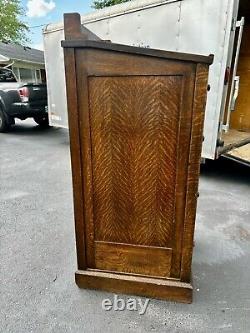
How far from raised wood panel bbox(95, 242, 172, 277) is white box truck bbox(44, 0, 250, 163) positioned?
6.58ft

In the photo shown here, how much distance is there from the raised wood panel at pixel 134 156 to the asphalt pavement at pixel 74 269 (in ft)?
1.59

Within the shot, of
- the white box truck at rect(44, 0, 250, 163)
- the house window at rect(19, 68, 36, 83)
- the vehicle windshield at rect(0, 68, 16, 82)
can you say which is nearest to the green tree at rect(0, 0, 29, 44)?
the house window at rect(19, 68, 36, 83)

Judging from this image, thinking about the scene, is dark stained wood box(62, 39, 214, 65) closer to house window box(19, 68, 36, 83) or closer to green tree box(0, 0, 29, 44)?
house window box(19, 68, 36, 83)

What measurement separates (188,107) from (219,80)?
201 cm

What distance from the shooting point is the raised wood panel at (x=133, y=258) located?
175 cm

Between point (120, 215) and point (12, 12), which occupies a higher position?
point (12, 12)

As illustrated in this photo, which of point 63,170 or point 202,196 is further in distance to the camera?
point 63,170

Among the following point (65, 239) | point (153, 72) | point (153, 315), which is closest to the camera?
point (153, 72)

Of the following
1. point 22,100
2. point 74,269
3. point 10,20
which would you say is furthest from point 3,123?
point 10,20

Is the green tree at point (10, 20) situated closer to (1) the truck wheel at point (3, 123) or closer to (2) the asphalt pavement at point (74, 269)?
(1) the truck wheel at point (3, 123)

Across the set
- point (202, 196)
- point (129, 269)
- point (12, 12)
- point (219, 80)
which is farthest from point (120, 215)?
point (12, 12)

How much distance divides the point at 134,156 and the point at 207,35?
232cm

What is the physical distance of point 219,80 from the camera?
3113 millimetres

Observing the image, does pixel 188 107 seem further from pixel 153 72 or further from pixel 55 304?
pixel 55 304
